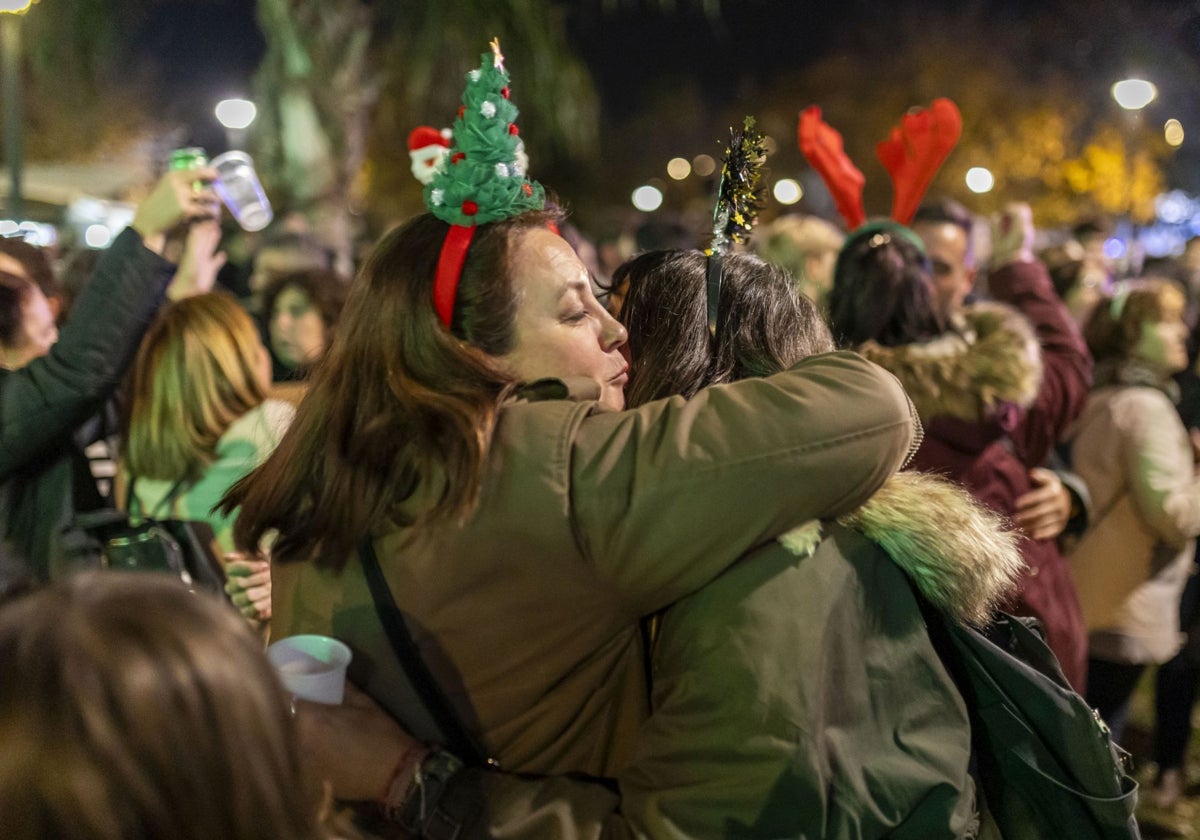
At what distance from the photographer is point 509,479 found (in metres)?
1.68

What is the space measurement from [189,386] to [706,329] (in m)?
2.35

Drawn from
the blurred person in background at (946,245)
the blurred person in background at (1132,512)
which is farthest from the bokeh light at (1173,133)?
the blurred person in background at (946,245)

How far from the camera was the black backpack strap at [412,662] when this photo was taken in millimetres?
1775

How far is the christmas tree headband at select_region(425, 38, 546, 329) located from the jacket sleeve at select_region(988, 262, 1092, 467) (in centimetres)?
240

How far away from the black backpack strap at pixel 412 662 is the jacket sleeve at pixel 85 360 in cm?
179

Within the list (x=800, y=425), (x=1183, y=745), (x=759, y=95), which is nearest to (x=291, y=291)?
(x=800, y=425)

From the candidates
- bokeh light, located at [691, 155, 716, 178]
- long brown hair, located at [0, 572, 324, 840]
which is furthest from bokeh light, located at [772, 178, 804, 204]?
long brown hair, located at [0, 572, 324, 840]

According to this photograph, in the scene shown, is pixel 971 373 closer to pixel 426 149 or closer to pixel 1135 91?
pixel 426 149

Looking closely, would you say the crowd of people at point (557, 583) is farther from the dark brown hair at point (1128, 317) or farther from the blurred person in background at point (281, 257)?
the blurred person in background at point (281, 257)

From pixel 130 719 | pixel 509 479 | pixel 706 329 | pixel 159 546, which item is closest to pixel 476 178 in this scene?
pixel 706 329

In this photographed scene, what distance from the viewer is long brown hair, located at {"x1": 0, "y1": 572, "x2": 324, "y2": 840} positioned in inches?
40.1

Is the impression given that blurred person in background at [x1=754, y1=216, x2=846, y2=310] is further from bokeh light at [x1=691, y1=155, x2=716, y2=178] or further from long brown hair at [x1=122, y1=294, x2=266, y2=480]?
bokeh light at [x1=691, y1=155, x2=716, y2=178]

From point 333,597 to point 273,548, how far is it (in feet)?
0.63

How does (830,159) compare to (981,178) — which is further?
(981,178)
